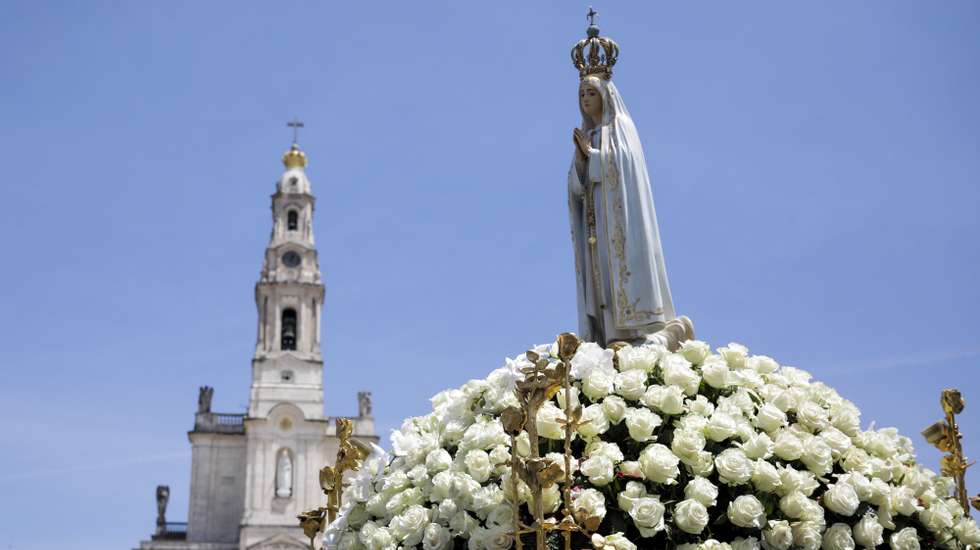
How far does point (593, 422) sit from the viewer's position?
5199 millimetres

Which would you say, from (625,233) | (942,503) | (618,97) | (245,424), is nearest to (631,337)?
(625,233)

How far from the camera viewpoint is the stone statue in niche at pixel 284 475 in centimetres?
5109

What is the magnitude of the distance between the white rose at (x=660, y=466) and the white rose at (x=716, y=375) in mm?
716

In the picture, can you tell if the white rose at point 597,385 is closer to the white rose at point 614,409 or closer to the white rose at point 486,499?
the white rose at point 614,409

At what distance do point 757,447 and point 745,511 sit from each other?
1.21 ft

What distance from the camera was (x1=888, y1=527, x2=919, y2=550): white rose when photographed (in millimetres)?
5355

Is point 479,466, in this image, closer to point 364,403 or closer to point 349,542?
point 349,542

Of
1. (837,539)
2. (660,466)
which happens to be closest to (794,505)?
(837,539)

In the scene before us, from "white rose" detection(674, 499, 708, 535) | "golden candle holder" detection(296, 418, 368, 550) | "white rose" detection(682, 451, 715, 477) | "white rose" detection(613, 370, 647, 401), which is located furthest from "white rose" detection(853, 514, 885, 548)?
"golden candle holder" detection(296, 418, 368, 550)

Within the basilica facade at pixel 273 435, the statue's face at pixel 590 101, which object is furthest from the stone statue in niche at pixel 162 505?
the statue's face at pixel 590 101

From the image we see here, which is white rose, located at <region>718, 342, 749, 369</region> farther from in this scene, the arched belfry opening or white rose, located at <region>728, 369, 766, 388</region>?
the arched belfry opening

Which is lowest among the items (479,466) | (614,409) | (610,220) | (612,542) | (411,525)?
(612,542)

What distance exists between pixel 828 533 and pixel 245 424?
159 ft

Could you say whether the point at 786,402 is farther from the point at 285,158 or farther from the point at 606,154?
the point at 285,158
